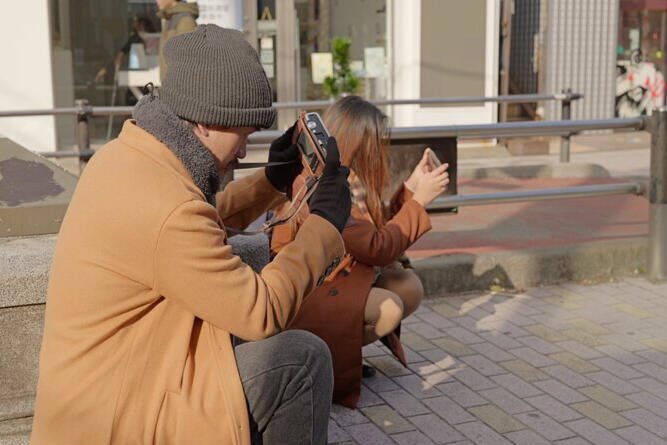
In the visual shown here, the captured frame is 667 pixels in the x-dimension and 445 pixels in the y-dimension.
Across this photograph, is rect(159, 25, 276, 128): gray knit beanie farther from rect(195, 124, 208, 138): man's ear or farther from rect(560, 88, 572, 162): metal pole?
rect(560, 88, 572, 162): metal pole

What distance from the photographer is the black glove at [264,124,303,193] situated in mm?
2982

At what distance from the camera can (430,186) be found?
4.00m

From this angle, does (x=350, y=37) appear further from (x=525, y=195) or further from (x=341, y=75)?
(x=525, y=195)

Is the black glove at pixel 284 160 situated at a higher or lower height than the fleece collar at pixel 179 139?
lower

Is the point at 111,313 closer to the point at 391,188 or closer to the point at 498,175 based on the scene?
the point at 391,188

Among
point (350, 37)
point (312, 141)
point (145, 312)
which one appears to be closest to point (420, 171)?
point (312, 141)

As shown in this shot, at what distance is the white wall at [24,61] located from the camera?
11.3 meters

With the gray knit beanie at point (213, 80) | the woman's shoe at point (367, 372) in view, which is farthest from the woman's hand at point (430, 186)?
the gray knit beanie at point (213, 80)

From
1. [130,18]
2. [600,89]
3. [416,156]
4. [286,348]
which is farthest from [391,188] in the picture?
[600,89]

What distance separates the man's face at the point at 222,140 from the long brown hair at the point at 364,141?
4.83 ft

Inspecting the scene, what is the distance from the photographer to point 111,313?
7.43 feet

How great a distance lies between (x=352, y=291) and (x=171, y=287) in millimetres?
1693

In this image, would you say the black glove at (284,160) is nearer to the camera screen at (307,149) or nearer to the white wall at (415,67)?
the camera screen at (307,149)

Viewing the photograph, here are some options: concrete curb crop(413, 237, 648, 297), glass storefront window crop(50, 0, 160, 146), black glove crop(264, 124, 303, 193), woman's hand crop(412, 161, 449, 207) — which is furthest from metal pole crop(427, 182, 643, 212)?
glass storefront window crop(50, 0, 160, 146)
